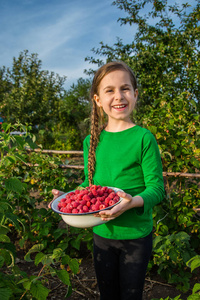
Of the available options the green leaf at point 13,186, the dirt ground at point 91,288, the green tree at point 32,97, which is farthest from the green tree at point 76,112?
the green leaf at point 13,186

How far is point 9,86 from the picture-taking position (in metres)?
13.8

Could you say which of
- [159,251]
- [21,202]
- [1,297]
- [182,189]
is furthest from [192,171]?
[1,297]

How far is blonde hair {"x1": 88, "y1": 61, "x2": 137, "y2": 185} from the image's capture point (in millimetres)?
1367

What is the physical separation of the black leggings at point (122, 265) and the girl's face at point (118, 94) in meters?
0.61

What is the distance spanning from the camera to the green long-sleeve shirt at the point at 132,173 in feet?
4.00

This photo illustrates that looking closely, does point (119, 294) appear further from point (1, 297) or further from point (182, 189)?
point (182, 189)

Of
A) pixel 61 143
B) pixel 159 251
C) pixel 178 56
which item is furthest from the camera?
pixel 61 143

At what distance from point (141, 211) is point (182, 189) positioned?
139 cm

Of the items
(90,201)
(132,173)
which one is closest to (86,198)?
(90,201)

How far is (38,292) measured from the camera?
948 mm

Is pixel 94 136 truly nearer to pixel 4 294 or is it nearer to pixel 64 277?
pixel 64 277

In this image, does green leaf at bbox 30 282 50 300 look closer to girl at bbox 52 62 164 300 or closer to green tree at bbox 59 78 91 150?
girl at bbox 52 62 164 300

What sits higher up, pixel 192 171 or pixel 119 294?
pixel 192 171

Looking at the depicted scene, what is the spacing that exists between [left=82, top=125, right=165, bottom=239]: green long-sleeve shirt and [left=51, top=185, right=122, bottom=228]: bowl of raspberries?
5.1 inches
